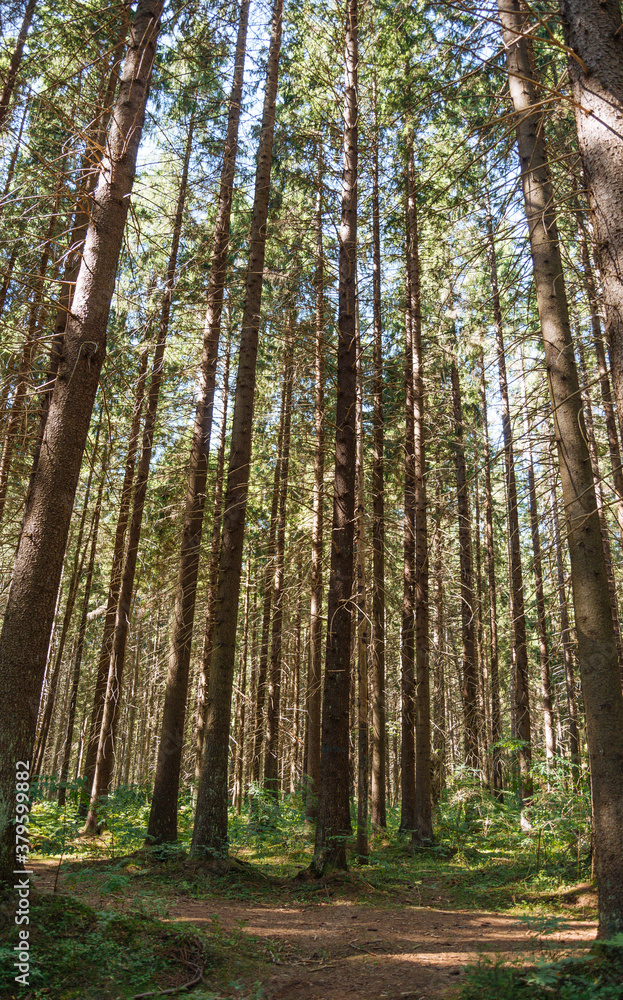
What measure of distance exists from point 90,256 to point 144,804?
1402 centimetres

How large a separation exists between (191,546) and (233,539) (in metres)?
1.27

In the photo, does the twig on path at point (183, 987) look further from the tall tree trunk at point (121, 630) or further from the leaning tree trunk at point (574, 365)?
the tall tree trunk at point (121, 630)

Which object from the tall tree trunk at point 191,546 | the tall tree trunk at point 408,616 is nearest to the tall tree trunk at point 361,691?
the tall tree trunk at point 191,546

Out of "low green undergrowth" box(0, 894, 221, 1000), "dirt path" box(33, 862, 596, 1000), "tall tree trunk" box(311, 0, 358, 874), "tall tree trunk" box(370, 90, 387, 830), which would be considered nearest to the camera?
"low green undergrowth" box(0, 894, 221, 1000)

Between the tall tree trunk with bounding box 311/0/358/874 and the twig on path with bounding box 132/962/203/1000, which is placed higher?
the tall tree trunk with bounding box 311/0/358/874

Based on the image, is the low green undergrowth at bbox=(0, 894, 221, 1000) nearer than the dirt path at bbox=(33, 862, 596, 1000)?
Yes

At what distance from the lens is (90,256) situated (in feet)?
15.7

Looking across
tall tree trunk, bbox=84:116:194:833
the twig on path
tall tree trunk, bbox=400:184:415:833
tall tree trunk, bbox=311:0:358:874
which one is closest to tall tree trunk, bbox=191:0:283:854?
tall tree trunk, bbox=311:0:358:874

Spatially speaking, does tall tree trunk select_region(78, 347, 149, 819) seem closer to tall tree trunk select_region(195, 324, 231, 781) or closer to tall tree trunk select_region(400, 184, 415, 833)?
tall tree trunk select_region(195, 324, 231, 781)

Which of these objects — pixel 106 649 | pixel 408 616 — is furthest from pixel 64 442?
pixel 106 649

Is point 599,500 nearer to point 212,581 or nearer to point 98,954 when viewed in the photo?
point 212,581

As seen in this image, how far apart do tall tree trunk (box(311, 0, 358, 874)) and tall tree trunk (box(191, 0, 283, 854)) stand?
4.32ft

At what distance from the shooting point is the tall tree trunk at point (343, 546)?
7.73m

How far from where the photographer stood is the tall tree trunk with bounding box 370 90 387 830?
11570mm
